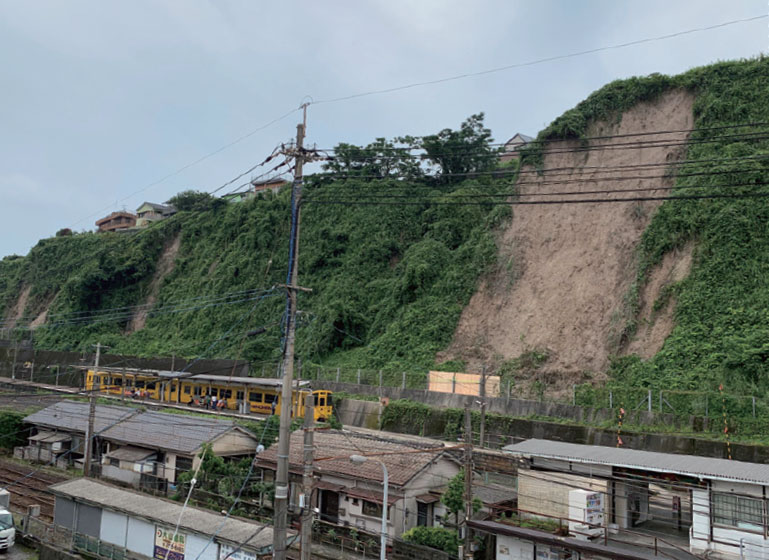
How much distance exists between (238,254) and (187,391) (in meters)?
22.3

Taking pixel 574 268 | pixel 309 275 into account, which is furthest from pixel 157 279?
pixel 574 268

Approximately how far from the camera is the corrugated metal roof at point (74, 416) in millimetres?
27719

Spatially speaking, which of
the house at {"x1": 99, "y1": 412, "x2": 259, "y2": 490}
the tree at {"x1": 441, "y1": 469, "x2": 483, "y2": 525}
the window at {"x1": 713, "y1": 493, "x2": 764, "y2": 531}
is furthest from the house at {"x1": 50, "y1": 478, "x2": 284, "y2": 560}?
the window at {"x1": 713, "y1": 493, "x2": 764, "y2": 531}

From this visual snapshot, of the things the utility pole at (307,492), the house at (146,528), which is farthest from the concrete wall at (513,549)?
the utility pole at (307,492)

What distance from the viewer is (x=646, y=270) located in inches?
1230

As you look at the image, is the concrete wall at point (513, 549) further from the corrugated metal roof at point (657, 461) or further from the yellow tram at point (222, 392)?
the yellow tram at point (222, 392)

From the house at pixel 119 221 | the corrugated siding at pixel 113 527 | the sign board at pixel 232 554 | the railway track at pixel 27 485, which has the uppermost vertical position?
the house at pixel 119 221

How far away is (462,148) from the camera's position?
166 ft

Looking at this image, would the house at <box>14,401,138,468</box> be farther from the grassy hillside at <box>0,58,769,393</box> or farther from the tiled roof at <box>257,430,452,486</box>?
the tiled roof at <box>257,430,452,486</box>

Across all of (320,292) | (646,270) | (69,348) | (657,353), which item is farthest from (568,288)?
(69,348)

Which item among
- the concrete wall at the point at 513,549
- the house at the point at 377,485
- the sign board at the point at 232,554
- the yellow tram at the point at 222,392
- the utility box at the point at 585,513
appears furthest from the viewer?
the yellow tram at the point at 222,392

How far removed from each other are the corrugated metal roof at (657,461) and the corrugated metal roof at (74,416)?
66.1 feet

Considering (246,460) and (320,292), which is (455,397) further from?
(320,292)

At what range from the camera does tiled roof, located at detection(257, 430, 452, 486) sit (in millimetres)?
17766
